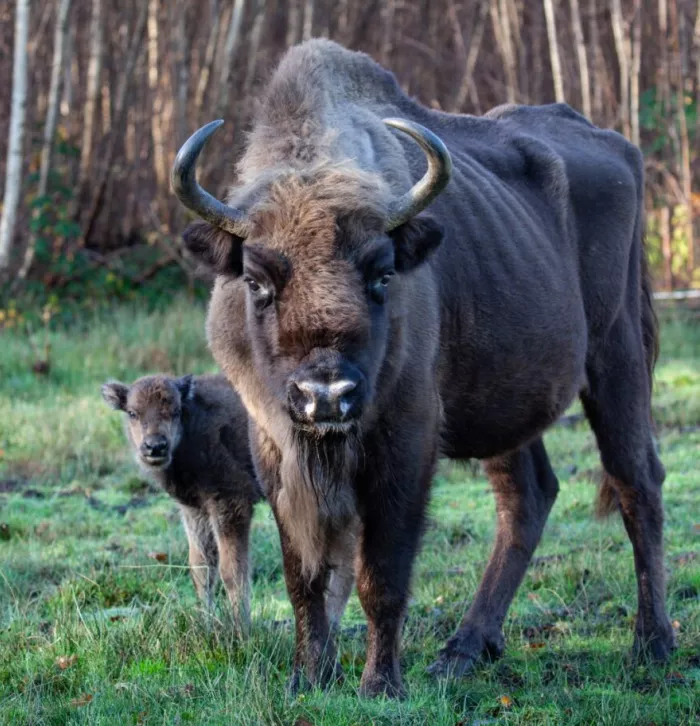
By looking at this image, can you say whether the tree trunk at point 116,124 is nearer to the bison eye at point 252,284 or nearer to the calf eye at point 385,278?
the bison eye at point 252,284

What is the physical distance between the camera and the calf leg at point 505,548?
5965mm

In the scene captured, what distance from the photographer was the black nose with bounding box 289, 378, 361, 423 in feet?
14.1

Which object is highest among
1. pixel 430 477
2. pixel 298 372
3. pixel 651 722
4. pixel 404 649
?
pixel 298 372

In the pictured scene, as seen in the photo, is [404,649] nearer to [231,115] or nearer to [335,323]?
[335,323]

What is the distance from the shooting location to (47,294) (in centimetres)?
1678

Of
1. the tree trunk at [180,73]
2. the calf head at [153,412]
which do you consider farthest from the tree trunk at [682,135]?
the calf head at [153,412]

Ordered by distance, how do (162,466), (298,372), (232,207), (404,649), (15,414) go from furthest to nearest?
1. (15,414)
2. (162,466)
3. (404,649)
4. (232,207)
5. (298,372)

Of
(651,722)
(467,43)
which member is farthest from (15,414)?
(467,43)

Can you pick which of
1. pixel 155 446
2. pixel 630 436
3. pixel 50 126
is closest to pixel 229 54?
pixel 50 126

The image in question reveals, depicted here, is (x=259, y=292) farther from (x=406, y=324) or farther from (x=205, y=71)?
(x=205, y=71)

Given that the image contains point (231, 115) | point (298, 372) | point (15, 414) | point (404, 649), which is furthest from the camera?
point (231, 115)

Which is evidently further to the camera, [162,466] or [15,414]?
[15,414]

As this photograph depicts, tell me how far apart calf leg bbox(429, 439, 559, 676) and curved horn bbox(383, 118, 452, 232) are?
217 centimetres

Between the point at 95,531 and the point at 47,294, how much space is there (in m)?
9.12
